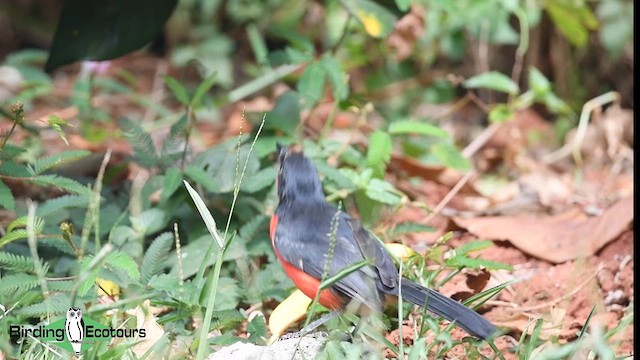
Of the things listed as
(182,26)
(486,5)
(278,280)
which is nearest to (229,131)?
(182,26)

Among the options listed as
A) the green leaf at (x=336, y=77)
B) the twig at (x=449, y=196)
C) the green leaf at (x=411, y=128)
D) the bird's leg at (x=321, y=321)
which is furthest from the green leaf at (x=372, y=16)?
the bird's leg at (x=321, y=321)

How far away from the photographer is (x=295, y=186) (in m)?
2.78

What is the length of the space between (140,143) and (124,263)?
84cm

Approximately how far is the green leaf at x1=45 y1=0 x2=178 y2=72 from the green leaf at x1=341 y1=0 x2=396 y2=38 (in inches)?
33.0

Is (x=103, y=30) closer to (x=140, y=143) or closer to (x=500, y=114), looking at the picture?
(x=140, y=143)

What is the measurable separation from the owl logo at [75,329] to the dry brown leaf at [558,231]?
1.69 metres

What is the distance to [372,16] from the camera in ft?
12.0

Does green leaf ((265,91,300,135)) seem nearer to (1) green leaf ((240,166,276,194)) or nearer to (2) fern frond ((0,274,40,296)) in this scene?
(1) green leaf ((240,166,276,194))

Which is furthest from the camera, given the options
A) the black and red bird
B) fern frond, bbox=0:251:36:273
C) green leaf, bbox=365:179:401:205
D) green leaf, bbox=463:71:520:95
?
green leaf, bbox=463:71:520:95

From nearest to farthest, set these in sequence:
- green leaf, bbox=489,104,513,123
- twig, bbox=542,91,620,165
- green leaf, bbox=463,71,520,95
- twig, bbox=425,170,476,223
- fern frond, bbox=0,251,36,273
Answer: fern frond, bbox=0,251,36,273
twig, bbox=425,170,476,223
green leaf, bbox=463,71,520,95
green leaf, bbox=489,104,513,123
twig, bbox=542,91,620,165

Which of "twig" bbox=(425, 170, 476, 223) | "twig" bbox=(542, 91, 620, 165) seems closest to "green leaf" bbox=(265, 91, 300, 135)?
"twig" bbox=(425, 170, 476, 223)

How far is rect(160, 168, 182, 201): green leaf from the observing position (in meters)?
3.16

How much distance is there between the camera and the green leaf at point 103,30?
3164mm

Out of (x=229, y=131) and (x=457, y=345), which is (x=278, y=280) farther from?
(x=229, y=131)
